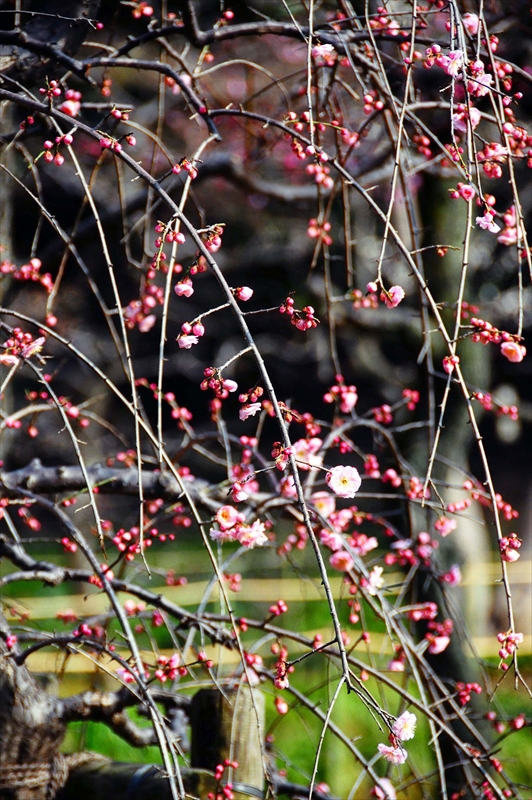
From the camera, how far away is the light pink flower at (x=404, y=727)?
3.39ft

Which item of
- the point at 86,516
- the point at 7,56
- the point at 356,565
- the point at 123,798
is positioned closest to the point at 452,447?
the point at 356,565

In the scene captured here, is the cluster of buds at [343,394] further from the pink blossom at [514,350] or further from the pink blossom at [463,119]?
the pink blossom at [463,119]

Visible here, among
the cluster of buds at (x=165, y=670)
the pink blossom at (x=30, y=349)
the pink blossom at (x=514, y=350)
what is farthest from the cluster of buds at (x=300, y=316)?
the cluster of buds at (x=165, y=670)

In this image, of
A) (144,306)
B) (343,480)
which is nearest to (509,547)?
(343,480)

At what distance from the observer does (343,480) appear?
48.9 inches

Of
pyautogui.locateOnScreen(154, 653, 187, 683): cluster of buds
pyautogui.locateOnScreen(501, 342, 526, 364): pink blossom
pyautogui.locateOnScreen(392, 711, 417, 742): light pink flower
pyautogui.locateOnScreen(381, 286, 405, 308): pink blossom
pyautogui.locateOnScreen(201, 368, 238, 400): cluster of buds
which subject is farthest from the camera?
pyautogui.locateOnScreen(154, 653, 187, 683): cluster of buds

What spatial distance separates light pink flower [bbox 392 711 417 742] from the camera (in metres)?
1.03

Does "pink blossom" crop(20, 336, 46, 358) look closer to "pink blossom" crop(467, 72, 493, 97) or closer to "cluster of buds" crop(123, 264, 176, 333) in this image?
"cluster of buds" crop(123, 264, 176, 333)

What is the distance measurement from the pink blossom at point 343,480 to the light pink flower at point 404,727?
1.10ft

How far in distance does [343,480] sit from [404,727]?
377mm

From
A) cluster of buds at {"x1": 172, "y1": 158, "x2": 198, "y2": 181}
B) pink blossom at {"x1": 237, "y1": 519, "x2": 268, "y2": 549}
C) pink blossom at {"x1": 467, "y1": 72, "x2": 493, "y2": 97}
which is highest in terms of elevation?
pink blossom at {"x1": 467, "y1": 72, "x2": 493, "y2": 97}

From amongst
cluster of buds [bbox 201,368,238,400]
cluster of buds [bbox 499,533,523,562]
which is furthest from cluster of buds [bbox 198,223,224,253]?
cluster of buds [bbox 499,533,523,562]

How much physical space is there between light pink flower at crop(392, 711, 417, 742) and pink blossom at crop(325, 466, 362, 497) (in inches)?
13.2

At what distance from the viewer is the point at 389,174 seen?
287 centimetres
